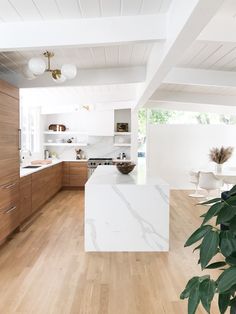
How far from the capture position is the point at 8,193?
12.6ft

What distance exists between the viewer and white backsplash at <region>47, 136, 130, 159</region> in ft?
28.5

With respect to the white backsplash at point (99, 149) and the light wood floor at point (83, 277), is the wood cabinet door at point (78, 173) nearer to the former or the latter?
the white backsplash at point (99, 149)

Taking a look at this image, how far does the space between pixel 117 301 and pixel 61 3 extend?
249 cm

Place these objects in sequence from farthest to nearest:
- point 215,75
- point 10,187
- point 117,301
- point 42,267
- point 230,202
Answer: point 215,75 → point 10,187 → point 42,267 → point 117,301 → point 230,202

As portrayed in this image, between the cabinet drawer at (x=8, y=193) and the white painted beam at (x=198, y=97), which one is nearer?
the cabinet drawer at (x=8, y=193)

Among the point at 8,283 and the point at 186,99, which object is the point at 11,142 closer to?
the point at 8,283

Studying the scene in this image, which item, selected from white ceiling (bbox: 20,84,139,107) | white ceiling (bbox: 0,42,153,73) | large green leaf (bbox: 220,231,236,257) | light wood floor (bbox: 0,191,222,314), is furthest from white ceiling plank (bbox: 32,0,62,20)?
white ceiling (bbox: 20,84,139,107)

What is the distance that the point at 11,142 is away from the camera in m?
4.01

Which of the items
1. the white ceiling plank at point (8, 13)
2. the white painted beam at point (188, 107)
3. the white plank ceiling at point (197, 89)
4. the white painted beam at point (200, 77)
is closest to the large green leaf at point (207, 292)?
the white ceiling plank at point (8, 13)

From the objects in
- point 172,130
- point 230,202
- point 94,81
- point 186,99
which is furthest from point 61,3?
point 172,130

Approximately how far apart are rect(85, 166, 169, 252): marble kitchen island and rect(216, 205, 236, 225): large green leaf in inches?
107

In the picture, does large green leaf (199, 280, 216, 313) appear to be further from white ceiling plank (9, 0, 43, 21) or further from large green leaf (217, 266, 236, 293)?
white ceiling plank (9, 0, 43, 21)

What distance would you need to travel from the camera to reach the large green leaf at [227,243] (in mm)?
964

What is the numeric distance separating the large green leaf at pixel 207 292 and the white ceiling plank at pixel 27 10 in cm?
228
